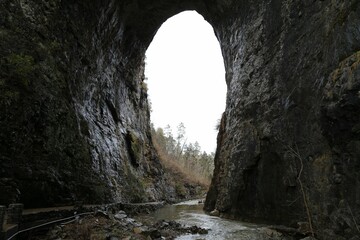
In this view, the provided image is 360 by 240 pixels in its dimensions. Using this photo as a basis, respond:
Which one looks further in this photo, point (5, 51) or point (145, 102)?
point (145, 102)

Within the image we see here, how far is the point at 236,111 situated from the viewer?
13.4 meters

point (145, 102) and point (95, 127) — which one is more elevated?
point (145, 102)

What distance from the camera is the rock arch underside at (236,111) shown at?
6.21 metres

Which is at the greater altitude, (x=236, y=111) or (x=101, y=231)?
(x=236, y=111)

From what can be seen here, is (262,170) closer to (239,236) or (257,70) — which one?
(239,236)

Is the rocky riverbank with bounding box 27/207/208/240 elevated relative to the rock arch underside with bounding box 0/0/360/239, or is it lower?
lower

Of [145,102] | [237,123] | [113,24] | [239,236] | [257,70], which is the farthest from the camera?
[145,102]

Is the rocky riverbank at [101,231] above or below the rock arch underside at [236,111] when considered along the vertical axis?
below

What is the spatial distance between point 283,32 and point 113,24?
31.9ft

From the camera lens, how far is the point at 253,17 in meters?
13.4

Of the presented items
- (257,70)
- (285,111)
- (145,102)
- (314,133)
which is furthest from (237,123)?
(145,102)

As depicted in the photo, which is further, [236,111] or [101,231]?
[236,111]

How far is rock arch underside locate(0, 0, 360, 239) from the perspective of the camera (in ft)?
20.4

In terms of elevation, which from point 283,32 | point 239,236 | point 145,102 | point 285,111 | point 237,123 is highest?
point 145,102
